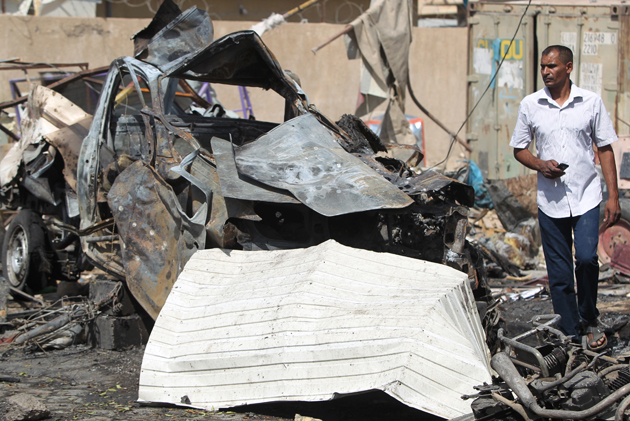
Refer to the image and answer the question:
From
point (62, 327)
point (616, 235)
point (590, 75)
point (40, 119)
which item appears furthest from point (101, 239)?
point (590, 75)

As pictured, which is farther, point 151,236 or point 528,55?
point 528,55

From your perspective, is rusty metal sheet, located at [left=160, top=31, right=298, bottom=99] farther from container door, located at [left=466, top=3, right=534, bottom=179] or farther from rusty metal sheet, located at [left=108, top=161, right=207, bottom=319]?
container door, located at [left=466, top=3, right=534, bottom=179]

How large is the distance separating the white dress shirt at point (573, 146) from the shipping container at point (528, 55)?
714 cm

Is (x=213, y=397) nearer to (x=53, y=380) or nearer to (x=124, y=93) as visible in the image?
(x=53, y=380)

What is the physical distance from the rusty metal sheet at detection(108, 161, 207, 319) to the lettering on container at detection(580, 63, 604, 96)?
29.3 ft

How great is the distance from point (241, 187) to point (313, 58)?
7.98m

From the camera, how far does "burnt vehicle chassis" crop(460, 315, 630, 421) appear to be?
2467mm

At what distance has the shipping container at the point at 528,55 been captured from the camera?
10898 millimetres

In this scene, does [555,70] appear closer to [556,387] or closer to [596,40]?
[556,387]

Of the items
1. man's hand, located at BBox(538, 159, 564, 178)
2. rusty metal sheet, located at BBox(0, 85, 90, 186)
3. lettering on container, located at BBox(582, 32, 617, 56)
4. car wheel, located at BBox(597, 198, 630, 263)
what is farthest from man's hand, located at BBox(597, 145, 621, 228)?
lettering on container, located at BBox(582, 32, 617, 56)

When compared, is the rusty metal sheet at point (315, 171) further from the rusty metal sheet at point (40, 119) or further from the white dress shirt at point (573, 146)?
the rusty metal sheet at point (40, 119)

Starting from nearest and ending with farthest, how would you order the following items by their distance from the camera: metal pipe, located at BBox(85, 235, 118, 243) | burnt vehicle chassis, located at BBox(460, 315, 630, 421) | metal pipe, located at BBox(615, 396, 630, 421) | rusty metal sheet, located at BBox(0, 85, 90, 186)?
metal pipe, located at BBox(615, 396, 630, 421) < burnt vehicle chassis, located at BBox(460, 315, 630, 421) < metal pipe, located at BBox(85, 235, 118, 243) < rusty metal sheet, located at BBox(0, 85, 90, 186)

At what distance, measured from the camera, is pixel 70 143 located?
234 inches

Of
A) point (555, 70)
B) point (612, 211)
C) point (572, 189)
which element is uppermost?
point (555, 70)
